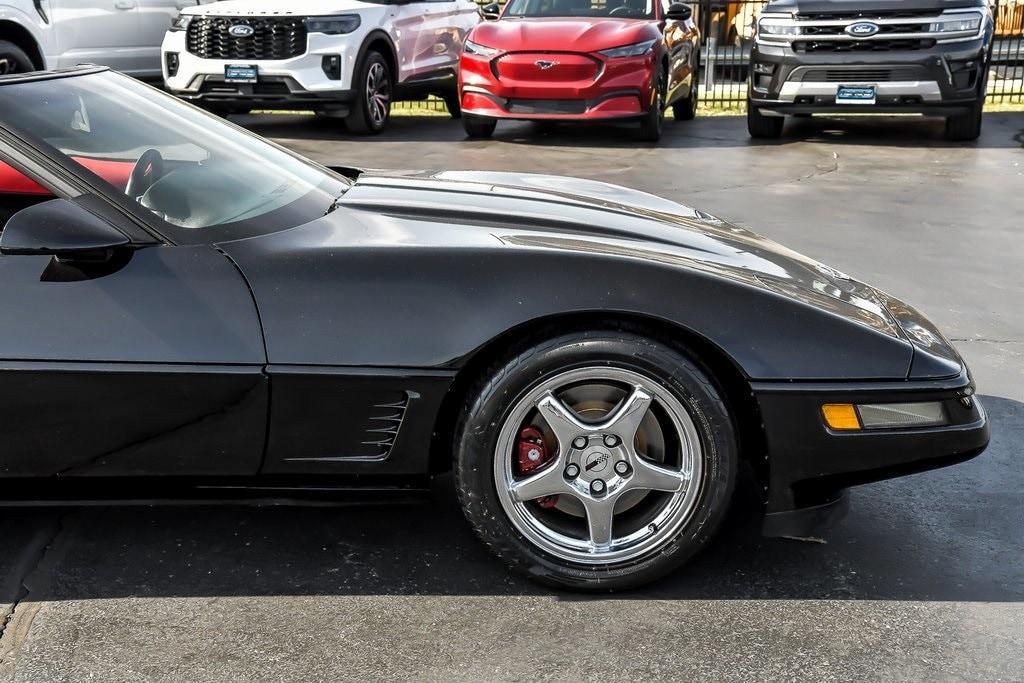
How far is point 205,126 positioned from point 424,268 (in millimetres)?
1183

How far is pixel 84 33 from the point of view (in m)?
11.3

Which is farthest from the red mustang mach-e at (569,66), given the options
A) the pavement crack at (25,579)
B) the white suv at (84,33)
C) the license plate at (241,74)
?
the pavement crack at (25,579)

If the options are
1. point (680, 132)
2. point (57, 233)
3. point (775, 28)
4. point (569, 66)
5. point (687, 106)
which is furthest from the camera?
point (687, 106)

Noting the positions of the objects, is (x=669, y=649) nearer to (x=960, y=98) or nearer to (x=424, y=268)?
(x=424, y=268)

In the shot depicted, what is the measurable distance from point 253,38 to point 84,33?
1.62m

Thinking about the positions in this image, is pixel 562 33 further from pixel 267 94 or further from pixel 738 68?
pixel 738 68

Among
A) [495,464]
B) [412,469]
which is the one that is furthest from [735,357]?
[412,469]

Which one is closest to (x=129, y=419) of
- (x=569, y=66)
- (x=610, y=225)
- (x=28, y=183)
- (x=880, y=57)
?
(x=28, y=183)

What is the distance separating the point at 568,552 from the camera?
117 inches

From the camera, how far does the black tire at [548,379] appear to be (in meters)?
2.85

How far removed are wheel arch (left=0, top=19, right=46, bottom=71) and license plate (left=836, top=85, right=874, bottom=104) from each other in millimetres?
6794

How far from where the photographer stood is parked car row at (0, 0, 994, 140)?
10477mm

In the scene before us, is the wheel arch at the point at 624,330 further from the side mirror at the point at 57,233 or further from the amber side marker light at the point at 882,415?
the side mirror at the point at 57,233

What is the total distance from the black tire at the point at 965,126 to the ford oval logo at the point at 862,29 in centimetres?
116
